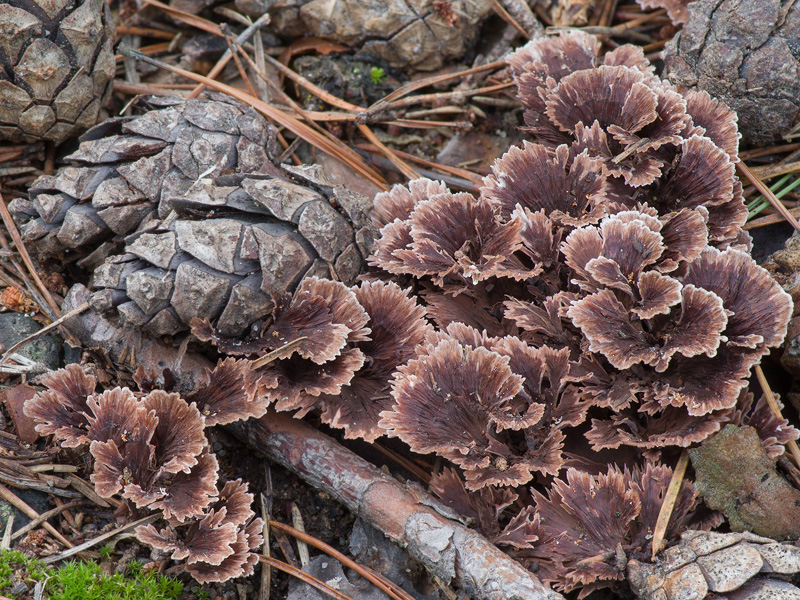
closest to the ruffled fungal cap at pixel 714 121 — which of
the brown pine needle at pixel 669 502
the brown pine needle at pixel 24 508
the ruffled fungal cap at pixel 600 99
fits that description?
the ruffled fungal cap at pixel 600 99

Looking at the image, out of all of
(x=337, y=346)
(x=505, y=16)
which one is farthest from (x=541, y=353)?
(x=505, y=16)

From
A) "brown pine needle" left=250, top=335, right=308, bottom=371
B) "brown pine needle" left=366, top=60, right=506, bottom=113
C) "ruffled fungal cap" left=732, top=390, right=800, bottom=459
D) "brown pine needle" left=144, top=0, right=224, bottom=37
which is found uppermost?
"brown pine needle" left=144, top=0, right=224, bottom=37

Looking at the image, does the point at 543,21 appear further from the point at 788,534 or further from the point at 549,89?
the point at 788,534

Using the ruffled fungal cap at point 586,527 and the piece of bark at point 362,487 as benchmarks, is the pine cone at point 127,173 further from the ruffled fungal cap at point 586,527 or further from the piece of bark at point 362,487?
the ruffled fungal cap at point 586,527

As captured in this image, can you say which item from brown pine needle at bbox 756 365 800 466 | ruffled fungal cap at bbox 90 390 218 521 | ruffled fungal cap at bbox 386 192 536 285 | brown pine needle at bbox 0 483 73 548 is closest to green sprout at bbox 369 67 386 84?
ruffled fungal cap at bbox 386 192 536 285

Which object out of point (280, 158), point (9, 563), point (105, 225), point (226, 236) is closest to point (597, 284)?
point (226, 236)

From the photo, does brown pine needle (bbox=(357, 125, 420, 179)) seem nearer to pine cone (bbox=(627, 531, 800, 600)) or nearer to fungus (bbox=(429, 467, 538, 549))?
fungus (bbox=(429, 467, 538, 549))
